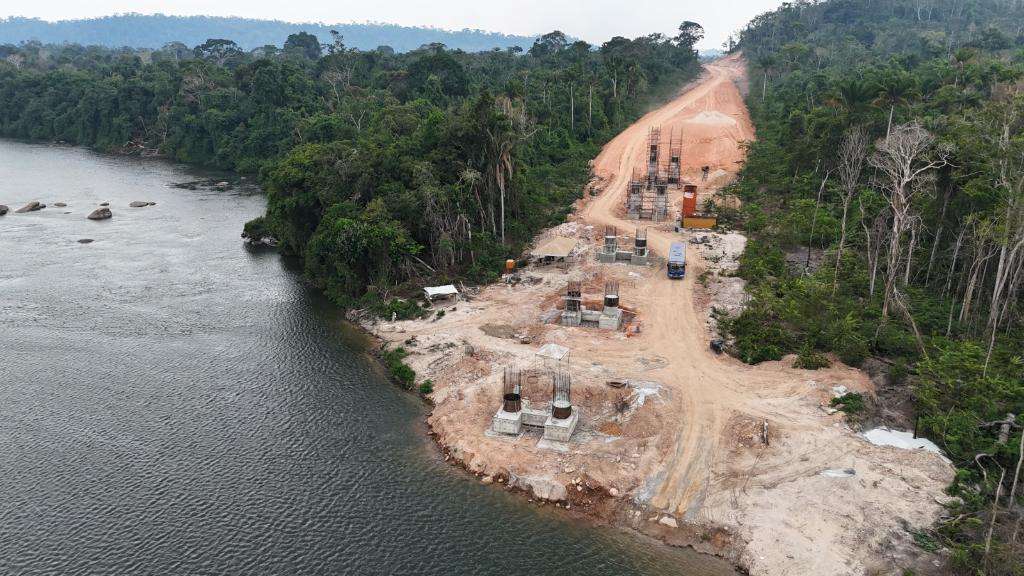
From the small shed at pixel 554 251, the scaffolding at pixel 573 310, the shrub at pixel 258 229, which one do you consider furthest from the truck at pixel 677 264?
the shrub at pixel 258 229

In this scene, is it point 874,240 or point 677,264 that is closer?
point 874,240

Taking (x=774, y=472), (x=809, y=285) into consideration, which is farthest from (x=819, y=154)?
(x=774, y=472)

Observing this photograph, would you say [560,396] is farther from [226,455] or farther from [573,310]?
[226,455]

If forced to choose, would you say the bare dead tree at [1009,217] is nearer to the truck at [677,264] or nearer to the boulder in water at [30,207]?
the truck at [677,264]

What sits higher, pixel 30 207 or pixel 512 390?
pixel 30 207

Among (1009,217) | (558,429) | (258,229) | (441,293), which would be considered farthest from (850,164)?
(258,229)

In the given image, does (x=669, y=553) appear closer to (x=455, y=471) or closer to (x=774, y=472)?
(x=774, y=472)
